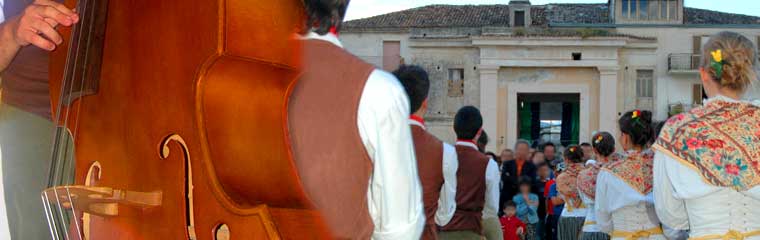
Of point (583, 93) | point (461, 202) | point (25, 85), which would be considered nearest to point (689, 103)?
point (583, 93)

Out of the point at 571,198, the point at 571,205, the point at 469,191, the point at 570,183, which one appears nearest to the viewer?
the point at 469,191

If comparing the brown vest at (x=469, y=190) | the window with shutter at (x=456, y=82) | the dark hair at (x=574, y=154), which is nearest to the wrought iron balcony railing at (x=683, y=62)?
the window with shutter at (x=456, y=82)

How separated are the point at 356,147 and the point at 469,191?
359 cm

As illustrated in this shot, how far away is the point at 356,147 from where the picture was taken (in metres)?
1.68

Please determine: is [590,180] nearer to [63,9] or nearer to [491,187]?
[491,187]

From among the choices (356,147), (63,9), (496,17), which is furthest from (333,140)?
(496,17)

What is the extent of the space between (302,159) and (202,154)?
0.18 meters

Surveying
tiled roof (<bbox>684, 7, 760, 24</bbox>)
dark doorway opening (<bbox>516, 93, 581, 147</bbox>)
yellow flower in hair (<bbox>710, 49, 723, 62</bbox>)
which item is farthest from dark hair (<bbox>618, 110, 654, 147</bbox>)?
tiled roof (<bbox>684, 7, 760, 24</bbox>)

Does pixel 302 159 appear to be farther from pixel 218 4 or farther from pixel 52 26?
pixel 52 26

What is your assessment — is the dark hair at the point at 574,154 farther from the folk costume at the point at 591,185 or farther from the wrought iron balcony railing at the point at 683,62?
the wrought iron balcony railing at the point at 683,62

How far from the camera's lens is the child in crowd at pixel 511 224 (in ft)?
29.0

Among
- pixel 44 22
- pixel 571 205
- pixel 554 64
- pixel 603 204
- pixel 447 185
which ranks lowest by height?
pixel 571 205

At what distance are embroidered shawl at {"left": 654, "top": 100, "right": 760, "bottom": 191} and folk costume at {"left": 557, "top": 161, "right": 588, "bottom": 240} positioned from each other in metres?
4.19

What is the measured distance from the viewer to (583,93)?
30.5 metres
